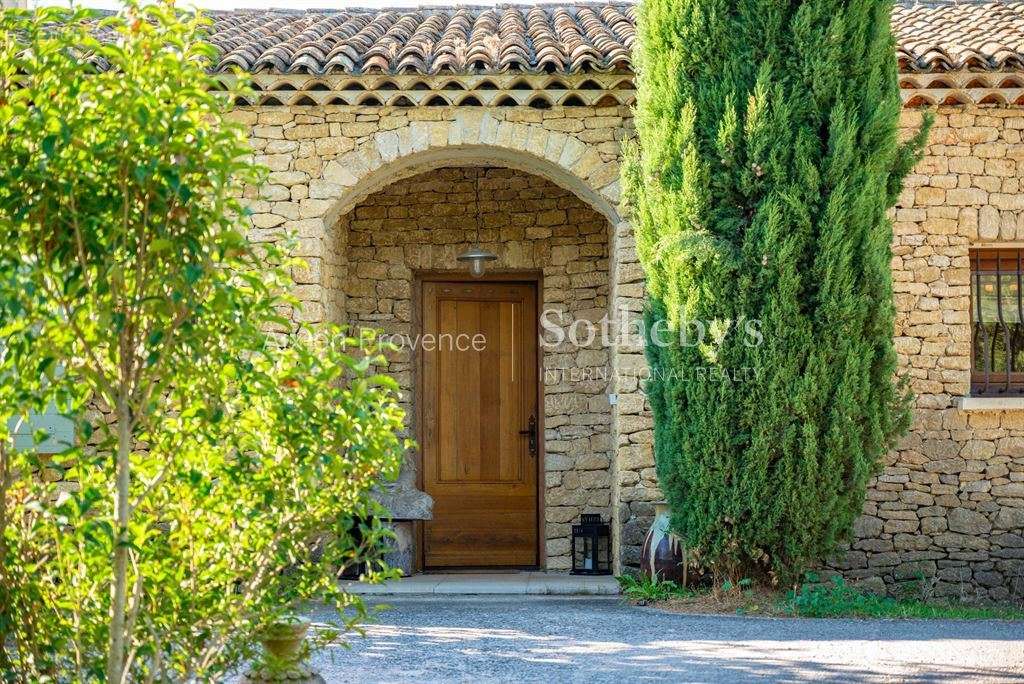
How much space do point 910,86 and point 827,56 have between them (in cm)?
123

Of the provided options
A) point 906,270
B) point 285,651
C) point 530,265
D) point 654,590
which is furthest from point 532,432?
point 285,651

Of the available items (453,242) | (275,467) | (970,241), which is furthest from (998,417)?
(275,467)

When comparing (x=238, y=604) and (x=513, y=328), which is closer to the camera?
(x=238, y=604)

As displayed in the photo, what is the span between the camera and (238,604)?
12.0 feet

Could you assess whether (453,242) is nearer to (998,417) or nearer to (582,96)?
(582,96)

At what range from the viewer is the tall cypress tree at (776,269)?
707 cm

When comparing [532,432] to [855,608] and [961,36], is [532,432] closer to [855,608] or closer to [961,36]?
[855,608]

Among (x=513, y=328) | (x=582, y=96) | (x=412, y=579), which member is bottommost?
(x=412, y=579)

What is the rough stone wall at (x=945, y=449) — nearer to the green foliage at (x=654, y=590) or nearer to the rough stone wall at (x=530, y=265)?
the green foliage at (x=654, y=590)

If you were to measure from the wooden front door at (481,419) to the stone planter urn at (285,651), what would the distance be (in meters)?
5.45

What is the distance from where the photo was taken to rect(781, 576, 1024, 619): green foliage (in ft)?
22.7

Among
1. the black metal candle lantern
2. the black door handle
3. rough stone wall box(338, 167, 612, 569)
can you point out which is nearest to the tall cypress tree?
the black metal candle lantern

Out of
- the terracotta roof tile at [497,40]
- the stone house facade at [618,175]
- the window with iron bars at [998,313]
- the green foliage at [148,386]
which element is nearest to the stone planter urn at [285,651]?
the green foliage at [148,386]

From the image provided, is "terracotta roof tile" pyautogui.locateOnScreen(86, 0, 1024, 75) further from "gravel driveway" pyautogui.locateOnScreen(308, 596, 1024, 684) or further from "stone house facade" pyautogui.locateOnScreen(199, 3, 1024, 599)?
"gravel driveway" pyautogui.locateOnScreen(308, 596, 1024, 684)
